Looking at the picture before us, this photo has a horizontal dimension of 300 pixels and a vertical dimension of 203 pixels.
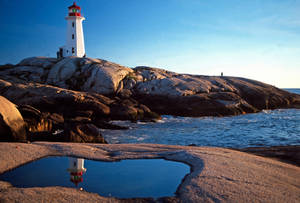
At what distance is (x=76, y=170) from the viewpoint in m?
5.50

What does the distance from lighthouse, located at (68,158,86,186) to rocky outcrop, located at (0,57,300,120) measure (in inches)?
559

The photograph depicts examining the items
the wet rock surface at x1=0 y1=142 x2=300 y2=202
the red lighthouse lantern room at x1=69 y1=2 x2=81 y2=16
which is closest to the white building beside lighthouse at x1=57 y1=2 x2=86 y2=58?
the red lighthouse lantern room at x1=69 y1=2 x2=81 y2=16

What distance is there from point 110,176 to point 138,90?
2318cm

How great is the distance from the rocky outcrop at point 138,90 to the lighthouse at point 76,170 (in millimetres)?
14192

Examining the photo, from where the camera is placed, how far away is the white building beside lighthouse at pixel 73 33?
40.6m

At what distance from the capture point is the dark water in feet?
14.6

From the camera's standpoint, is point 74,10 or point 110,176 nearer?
point 110,176

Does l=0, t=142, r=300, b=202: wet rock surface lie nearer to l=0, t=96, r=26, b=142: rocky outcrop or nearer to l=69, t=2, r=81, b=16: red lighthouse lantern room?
l=0, t=96, r=26, b=142: rocky outcrop

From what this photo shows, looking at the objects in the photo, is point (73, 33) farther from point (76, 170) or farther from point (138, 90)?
point (76, 170)

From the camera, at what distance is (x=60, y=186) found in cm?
441

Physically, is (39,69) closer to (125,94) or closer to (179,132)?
(125,94)

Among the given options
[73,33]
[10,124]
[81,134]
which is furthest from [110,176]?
[73,33]

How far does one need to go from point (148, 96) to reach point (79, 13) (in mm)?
23757

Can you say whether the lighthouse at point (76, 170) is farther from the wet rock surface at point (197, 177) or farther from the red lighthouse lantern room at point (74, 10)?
the red lighthouse lantern room at point (74, 10)
